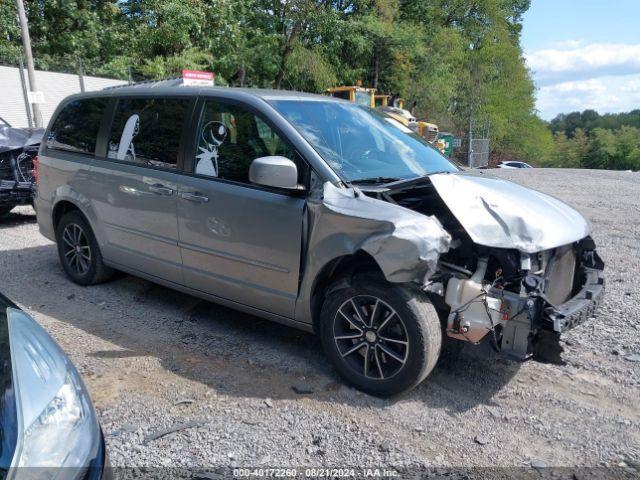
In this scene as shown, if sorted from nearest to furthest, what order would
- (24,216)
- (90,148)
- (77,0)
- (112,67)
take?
Answer: (90,148) < (24,216) < (112,67) < (77,0)

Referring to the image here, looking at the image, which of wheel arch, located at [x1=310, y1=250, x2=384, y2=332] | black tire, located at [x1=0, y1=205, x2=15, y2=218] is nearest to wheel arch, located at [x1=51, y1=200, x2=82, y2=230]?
wheel arch, located at [x1=310, y1=250, x2=384, y2=332]

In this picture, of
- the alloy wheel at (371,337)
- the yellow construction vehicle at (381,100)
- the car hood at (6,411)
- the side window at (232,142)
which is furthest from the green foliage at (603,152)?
the car hood at (6,411)

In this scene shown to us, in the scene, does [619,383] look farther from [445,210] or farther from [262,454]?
[262,454]

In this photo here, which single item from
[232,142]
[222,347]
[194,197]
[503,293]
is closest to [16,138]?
[194,197]

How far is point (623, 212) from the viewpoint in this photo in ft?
31.3

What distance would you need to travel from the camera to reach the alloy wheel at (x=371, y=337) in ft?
10.9

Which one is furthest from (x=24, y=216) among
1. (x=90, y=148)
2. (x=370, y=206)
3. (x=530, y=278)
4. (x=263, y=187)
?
(x=530, y=278)

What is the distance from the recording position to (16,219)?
917 cm

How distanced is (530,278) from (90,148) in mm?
4049

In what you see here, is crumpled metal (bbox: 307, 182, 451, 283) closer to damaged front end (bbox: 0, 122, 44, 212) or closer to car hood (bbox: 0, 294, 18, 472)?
car hood (bbox: 0, 294, 18, 472)

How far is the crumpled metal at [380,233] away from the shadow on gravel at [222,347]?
78 centimetres

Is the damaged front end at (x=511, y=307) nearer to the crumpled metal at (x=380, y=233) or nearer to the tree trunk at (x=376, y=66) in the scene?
the crumpled metal at (x=380, y=233)

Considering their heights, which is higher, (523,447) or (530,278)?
(530,278)

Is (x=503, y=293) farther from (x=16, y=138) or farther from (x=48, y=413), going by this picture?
(x=16, y=138)
